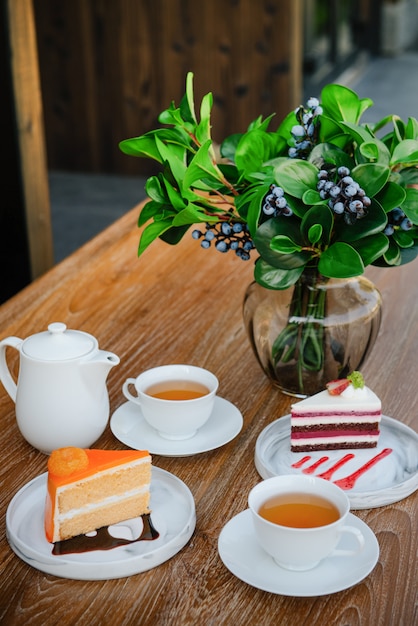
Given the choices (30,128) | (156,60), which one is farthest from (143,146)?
(156,60)

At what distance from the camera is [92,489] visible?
0.99 metres

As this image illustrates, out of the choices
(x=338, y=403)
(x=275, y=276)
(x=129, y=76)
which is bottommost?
(x=129, y=76)

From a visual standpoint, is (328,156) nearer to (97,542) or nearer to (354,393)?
(354,393)

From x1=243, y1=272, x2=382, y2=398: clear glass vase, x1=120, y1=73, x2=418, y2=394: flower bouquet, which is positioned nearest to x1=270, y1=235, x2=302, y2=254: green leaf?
x1=120, y1=73, x2=418, y2=394: flower bouquet

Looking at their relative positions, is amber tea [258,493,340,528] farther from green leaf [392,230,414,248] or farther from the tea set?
green leaf [392,230,414,248]

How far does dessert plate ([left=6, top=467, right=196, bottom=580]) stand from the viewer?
0.94 metres

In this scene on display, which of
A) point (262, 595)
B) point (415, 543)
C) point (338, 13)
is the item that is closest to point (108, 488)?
Result: point (262, 595)

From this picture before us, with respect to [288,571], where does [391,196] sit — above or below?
above

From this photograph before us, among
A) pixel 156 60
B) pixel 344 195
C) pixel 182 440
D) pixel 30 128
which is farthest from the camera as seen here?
pixel 156 60

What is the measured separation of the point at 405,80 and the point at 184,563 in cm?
680

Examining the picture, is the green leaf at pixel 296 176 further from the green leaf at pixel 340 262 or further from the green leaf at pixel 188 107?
the green leaf at pixel 188 107

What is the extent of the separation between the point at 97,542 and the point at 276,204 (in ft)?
1.54

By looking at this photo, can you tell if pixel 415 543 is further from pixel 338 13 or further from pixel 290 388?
pixel 338 13

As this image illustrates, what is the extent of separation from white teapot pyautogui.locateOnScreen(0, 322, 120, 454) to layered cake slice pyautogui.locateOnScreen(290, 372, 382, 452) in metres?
0.26
